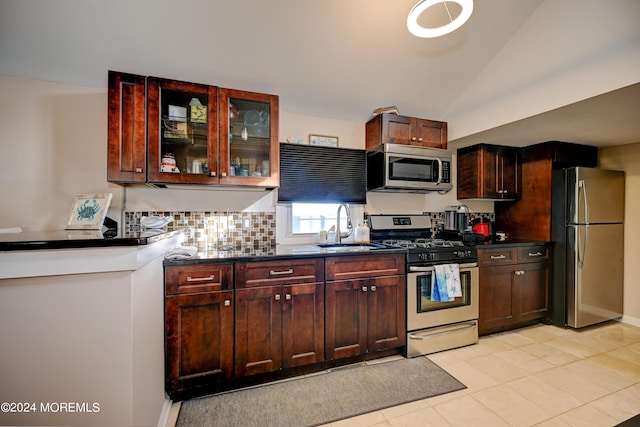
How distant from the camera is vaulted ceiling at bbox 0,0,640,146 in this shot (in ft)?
6.00

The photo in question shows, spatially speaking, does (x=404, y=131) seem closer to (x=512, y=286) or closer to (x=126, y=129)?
(x=512, y=286)

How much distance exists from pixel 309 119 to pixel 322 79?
1.37 feet

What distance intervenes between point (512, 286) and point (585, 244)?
961mm

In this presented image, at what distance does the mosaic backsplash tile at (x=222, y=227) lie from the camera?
2.32m

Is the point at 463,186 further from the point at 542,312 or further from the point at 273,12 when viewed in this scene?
the point at 273,12

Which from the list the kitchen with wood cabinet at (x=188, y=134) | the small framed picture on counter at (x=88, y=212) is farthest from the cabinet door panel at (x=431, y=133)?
the small framed picture on counter at (x=88, y=212)

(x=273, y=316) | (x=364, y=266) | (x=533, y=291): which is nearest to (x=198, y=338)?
(x=273, y=316)

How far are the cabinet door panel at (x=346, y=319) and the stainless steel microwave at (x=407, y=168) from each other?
1.10m

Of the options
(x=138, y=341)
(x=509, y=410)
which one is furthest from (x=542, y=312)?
(x=138, y=341)

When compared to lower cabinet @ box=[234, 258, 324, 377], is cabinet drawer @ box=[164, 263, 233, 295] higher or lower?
higher

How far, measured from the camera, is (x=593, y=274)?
2.97 m

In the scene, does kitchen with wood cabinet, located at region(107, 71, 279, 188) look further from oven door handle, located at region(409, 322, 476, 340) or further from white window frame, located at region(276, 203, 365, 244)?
oven door handle, located at region(409, 322, 476, 340)

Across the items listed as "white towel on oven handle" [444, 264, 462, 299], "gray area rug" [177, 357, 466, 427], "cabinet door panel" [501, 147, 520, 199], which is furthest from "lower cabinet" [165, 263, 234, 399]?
"cabinet door panel" [501, 147, 520, 199]

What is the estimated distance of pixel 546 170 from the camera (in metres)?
3.14
